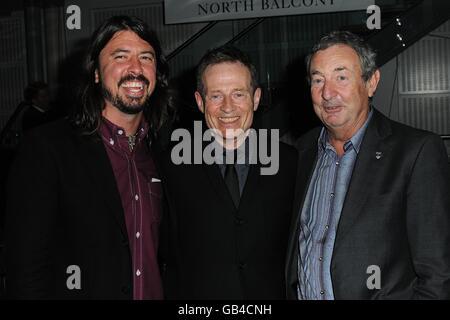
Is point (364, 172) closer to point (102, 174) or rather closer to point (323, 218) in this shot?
point (323, 218)

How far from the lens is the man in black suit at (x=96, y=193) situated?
178 centimetres

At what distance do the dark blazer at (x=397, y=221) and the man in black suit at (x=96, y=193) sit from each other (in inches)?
30.6

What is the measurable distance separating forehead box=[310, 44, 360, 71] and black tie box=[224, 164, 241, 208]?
54cm

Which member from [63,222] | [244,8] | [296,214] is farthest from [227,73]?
[244,8]

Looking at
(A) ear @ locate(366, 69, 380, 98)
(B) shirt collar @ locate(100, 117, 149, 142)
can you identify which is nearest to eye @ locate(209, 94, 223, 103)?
(B) shirt collar @ locate(100, 117, 149, 142)

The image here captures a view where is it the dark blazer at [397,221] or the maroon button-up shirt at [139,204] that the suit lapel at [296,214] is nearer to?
the dark blazer at [397,221]

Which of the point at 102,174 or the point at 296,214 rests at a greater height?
the point at 102,174

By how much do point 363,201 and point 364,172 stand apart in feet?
0.37

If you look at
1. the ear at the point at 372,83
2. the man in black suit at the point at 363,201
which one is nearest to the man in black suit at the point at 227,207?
the man in black suit at the point at 363,201

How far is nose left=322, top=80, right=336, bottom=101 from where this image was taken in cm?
193

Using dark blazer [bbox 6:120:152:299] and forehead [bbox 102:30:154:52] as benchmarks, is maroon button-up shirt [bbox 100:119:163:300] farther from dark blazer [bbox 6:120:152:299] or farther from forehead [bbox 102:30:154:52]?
forehead [bbox 102:30:154:52]

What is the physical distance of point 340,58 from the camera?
1941mm
